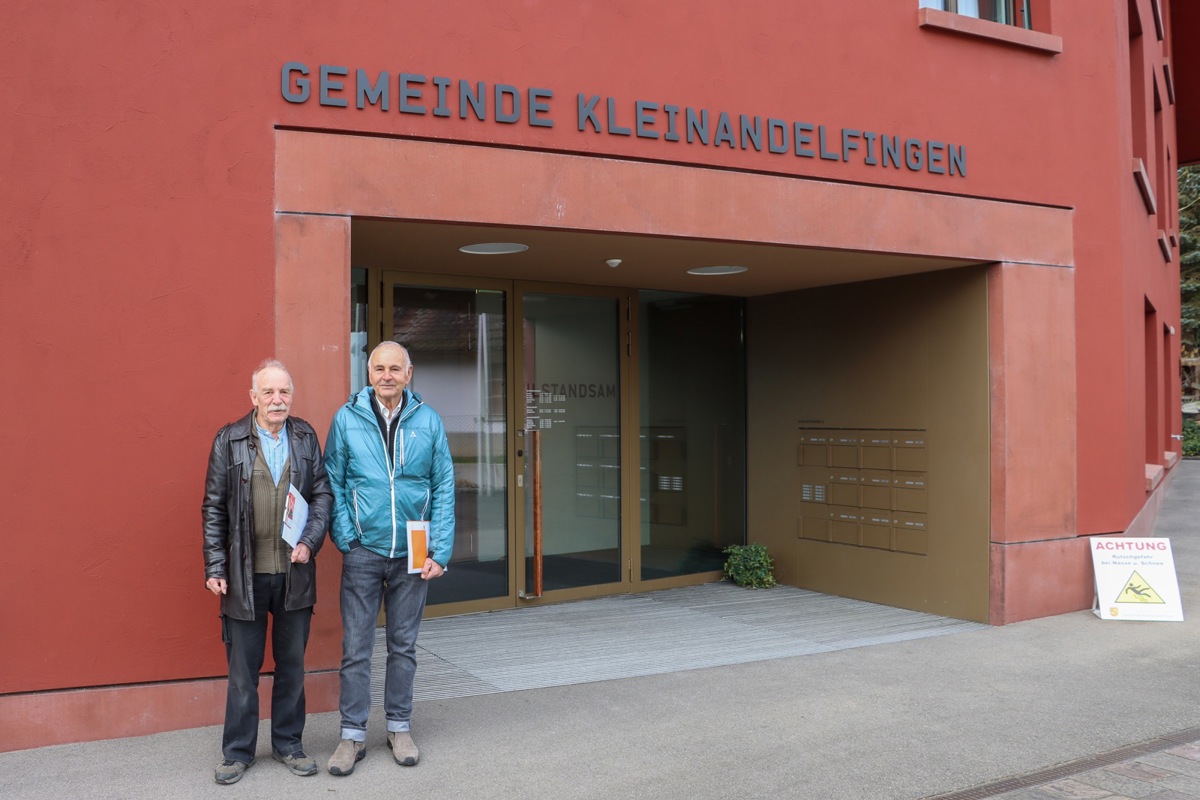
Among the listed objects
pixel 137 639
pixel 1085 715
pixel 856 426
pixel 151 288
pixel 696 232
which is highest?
pixel 696 232

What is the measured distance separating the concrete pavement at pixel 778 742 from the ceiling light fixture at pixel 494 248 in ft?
8.92

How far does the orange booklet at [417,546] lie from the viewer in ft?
15.9

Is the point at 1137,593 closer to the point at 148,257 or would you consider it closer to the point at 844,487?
the point at 844,487

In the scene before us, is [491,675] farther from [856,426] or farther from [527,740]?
[856,426]

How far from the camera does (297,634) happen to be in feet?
15.6

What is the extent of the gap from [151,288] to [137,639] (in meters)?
1.68

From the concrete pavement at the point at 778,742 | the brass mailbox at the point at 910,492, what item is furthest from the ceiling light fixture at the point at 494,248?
the brass mailbox at the point at 910,492

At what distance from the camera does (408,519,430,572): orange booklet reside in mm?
4844

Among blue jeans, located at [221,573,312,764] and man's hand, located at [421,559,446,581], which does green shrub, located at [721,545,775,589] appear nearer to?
man's hand, located at [421,559,446,581]

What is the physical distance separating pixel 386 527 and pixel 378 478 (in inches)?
8.7

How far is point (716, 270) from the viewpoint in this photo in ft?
27.1

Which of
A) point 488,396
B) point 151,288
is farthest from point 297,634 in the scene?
point 488,396

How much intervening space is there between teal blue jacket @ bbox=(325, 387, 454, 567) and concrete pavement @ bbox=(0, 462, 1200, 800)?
1.00 m

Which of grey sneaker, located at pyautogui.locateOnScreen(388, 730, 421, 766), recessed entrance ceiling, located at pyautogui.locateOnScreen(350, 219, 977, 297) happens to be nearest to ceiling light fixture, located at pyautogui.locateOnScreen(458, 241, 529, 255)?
recessed entrance ceiling, located at pyautogui.locateOnScreen(350, 219, 977, 297)
